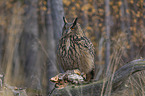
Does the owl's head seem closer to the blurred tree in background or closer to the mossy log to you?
the blurred tree in background

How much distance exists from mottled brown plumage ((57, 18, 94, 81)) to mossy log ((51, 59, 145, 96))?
18.4 inches

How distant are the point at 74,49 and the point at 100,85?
2.25 feet

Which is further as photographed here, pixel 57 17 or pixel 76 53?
pixel 57 17

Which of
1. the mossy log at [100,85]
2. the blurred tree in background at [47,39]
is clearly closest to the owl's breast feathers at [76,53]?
the blurred tree in background at [47,39]

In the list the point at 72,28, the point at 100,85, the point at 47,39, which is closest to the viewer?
the point at 100,85

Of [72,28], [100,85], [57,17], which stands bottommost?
[100,85]

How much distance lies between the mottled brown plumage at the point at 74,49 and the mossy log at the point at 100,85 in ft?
1.53

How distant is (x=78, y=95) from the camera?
91.1 inches

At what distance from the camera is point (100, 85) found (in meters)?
2.24

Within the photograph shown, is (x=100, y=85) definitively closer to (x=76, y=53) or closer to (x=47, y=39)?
(x=76, y=53)

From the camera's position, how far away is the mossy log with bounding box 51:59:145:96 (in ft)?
6.44

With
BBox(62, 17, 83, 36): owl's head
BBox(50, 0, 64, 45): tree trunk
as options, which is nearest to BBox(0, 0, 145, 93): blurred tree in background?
BBox(50, 0, 64, 45): tree trunk

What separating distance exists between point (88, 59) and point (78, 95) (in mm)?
657

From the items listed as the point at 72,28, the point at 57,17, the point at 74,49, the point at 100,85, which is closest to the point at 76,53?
the point at 74,49
